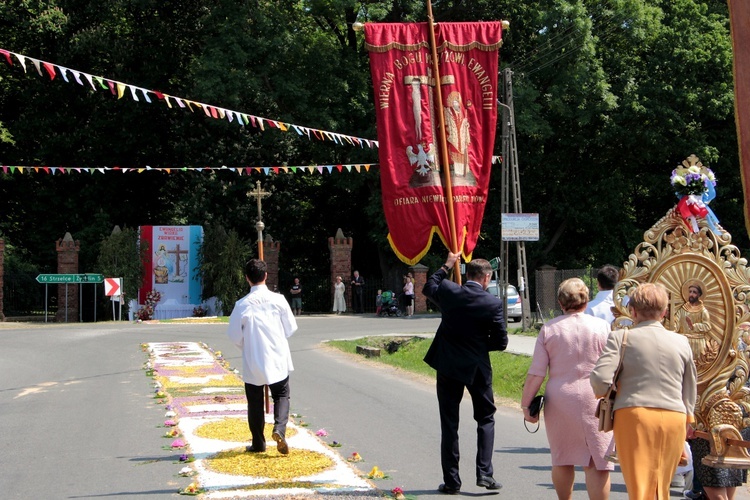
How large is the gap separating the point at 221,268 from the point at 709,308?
1240 inches

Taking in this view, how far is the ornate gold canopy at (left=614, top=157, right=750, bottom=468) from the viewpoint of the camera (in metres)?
7.12

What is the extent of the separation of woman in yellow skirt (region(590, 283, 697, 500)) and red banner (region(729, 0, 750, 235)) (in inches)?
107

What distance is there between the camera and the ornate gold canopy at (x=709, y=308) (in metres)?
7.12

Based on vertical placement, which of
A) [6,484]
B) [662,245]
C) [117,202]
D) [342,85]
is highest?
[342,85]

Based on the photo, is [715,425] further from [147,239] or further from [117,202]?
[117,202]

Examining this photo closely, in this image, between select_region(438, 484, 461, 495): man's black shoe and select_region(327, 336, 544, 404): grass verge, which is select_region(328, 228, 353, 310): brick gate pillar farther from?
select_region(438, 484, 461, 495): man's black shoe

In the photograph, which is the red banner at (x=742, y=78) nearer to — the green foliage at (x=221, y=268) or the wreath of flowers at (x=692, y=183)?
the wreath of flowers at (x=692, y=183)

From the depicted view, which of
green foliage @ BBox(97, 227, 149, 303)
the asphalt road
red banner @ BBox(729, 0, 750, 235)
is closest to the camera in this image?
red banner @ BBox(729, 0, 750, 235)

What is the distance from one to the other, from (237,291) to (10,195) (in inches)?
504

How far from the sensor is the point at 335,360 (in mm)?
20453

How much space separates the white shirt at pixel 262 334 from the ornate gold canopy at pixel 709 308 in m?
3.40

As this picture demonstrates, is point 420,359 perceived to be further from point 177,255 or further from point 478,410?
point 177,255

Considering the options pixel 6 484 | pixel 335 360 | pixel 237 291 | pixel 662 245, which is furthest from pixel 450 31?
pixel 237 291

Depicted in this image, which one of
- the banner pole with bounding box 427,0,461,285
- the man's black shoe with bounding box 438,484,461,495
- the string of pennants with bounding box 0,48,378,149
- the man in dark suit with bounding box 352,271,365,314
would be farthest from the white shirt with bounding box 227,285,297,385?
the man in dark suit with bounding box 352,271,365,314
